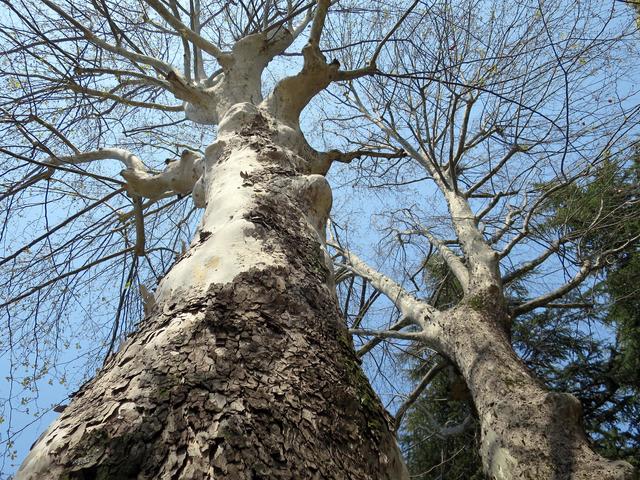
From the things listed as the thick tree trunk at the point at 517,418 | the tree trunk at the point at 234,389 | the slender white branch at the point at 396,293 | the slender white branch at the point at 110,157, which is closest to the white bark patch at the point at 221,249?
the tree trunk at the point at 234,389

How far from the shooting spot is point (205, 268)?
122 centimetres

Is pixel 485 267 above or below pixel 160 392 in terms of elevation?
above

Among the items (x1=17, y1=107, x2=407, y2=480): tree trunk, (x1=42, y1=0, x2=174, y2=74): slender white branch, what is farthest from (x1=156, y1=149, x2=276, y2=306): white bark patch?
(x1=42, y1=0, x2=174, y2=74): slender white branch

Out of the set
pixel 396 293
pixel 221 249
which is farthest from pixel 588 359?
pixel 221 249

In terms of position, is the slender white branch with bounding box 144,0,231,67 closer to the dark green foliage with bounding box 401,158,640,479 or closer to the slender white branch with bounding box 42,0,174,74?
the slender white branch with bounding box 42,0,174,74

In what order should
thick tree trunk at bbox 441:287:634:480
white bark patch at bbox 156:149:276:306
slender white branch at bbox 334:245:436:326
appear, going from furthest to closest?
slender white branch at bbox 334:245:436:326
thick tree trunk at bbox 441:287:634:480
white bark patch at bbox 156:149:276:306

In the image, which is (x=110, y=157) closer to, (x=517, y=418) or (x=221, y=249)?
(x=221, y=249)

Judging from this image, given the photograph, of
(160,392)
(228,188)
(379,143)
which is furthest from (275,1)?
(160,392)

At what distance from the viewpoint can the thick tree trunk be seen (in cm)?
220

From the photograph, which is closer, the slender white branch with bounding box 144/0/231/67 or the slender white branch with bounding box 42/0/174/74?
the slender white branch with bounding box 42/0/174/74

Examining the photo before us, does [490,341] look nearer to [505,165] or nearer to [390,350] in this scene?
[390,350]

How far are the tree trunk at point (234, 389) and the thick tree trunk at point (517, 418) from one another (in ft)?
5.71

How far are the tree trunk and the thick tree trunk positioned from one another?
1.74 metres

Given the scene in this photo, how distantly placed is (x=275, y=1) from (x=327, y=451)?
418 centimetres
